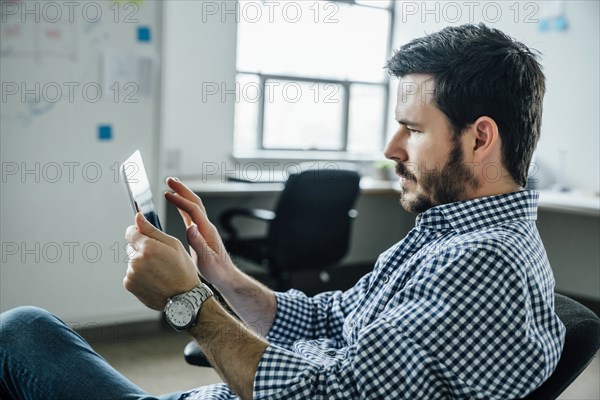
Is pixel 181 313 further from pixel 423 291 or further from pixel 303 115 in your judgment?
pixel 303 115

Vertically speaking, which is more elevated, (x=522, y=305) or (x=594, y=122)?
(x=594, y=122)

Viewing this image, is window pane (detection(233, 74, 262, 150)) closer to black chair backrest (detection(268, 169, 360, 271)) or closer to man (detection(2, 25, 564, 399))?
black chair backrest (detection(268, 169, 360, 271))

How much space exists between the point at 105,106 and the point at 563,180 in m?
2.37

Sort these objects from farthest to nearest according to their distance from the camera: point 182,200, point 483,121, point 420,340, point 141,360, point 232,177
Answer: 1. point 232,177
2. point 141,360
3. point 182,200
4. point 483,121
5. point 420,340

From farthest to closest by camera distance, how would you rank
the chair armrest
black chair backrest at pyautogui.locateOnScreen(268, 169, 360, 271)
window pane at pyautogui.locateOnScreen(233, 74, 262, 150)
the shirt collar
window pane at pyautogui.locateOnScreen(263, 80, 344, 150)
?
window pane at pyautogui.locateOnScreen(263, 80, 344, 150), window pane at pyautogui.locateOnScreen(233, 74, 262, 150), the chair armrest, black chair backrest at pyautogui.locateOnScreen(268, 169, 360, 271), the shirt collar

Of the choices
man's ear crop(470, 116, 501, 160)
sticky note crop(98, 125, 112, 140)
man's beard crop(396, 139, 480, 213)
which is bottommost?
man's beard crop(396, 139, 480, 213)

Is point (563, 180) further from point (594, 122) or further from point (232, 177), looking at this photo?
point (232, 177)

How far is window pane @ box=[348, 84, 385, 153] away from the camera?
13.7 feet

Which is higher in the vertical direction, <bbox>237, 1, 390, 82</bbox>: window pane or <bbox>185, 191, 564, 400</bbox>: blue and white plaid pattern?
<bbox>237, 1, 390, 82</bbox>: window pane

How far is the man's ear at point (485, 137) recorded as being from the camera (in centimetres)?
106

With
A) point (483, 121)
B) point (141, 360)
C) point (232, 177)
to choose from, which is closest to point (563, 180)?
point (232, 177)

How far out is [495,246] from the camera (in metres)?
0.92

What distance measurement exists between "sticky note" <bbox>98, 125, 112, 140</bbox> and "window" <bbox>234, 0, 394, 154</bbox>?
4.07ft

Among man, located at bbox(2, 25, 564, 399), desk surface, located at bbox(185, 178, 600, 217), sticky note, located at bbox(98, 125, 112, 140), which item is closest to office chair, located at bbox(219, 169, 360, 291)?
A: desk surface, located at bbox(185, 178, 600, 217)
